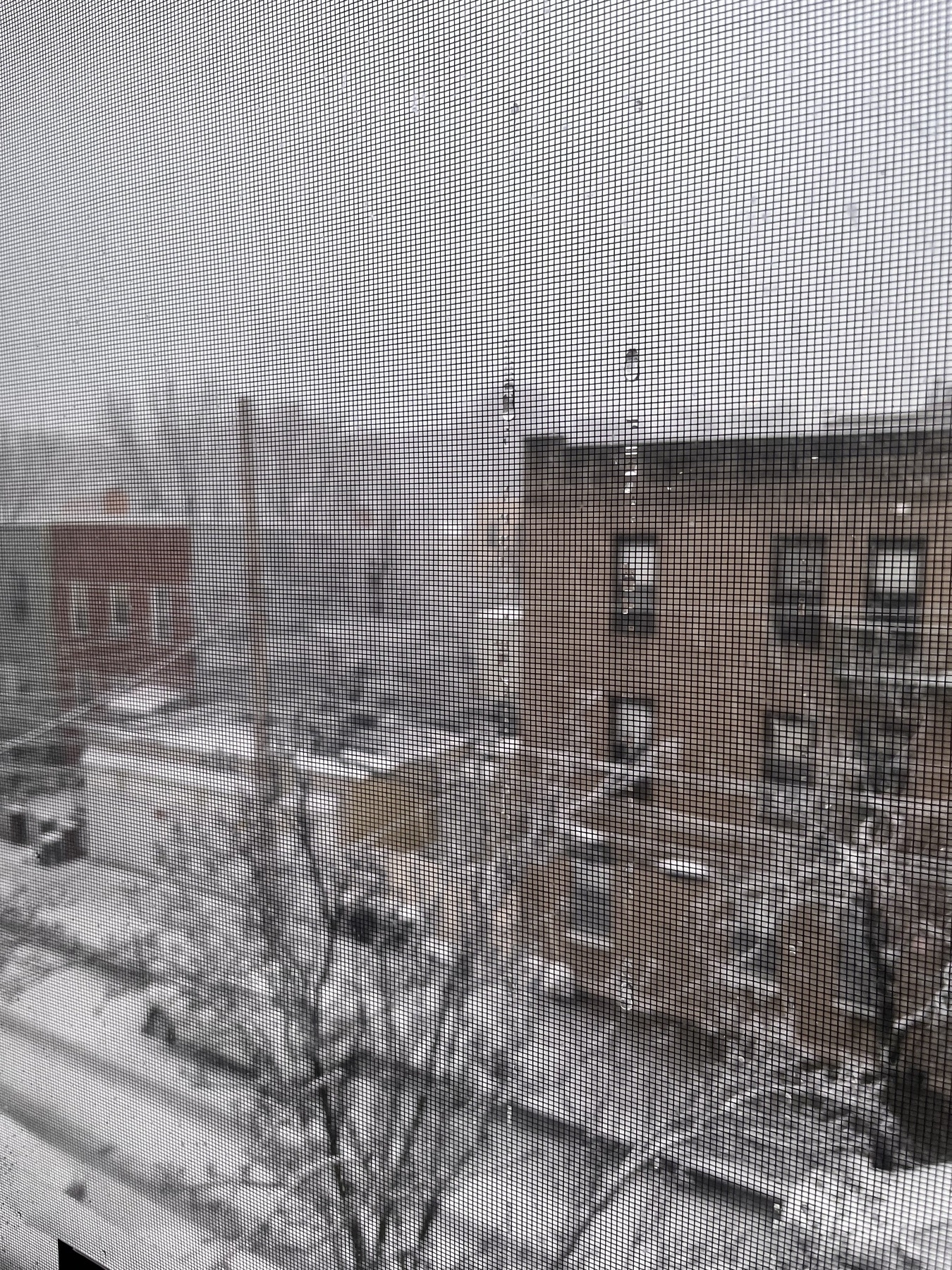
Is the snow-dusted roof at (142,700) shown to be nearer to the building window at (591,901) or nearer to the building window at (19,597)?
the building window at (19,597)

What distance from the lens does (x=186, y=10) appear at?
3.49 ft

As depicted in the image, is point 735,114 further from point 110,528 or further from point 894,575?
point 110,528

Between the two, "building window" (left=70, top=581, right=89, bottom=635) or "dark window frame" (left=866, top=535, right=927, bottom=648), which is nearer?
"dark window frame" (left=866, top=535, right=927, bottom=648)

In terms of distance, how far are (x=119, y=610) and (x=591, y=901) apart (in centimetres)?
78

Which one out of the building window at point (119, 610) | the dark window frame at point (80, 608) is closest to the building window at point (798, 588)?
the building window at point (119, 610)

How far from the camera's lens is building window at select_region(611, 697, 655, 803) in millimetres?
764

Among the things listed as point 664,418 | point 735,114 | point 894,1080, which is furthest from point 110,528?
point 894,1080

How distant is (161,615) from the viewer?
45.6 inches

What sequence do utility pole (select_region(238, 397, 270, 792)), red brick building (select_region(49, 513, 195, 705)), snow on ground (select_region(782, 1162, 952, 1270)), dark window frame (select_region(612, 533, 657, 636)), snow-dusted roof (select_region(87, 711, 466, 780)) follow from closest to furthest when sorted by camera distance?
snow on ground (select_region(782, 1162, 952, 1270)), dark window frame (select_region(612, 533, 657, 636)), snow-dusted roof (select_region(87, 711, 466, 780)), utility pole (select_region(238, 397, 270, 792)), red brick building (select_region(49, 513, 195, 705))

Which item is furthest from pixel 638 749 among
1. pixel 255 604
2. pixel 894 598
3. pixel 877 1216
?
pixel 255 604

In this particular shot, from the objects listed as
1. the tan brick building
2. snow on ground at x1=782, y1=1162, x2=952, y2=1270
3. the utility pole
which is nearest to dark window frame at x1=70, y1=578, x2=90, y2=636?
the utility pole

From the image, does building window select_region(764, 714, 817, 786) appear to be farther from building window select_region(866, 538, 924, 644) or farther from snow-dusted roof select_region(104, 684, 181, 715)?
snow-dusted roof select_region(104, 684, 181, 715)

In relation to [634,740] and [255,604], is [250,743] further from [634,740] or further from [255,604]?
[634,740]

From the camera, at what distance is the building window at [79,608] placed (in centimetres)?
125
